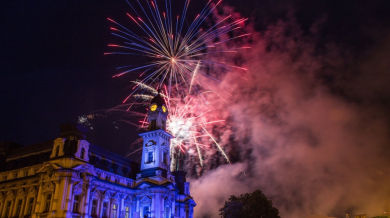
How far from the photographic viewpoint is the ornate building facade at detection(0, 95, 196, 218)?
1624 inches

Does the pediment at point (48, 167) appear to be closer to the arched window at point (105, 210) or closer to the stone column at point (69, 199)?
the stone column at point (69, 199)

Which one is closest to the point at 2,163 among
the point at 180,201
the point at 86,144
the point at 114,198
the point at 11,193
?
the point at 11,193

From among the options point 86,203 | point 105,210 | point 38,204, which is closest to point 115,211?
point 105,210

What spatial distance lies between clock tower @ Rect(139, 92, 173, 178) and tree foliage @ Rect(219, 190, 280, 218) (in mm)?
13855

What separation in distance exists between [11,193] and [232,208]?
3704cm

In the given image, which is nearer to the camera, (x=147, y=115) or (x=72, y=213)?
(x=72, y=213)

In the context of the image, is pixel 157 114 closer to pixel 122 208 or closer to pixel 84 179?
pixel 122 208

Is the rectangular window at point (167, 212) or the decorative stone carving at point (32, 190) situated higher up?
the decorative stone carving at point (32, 190)

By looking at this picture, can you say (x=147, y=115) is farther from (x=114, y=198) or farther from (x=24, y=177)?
(x=24, y=177)

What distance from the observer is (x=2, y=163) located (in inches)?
1982

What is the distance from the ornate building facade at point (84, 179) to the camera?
135 feet

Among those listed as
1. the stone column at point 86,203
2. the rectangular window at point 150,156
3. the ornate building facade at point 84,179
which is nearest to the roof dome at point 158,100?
the ornate building facade at point 84,179

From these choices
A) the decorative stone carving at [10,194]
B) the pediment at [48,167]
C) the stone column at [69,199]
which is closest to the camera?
the stone column at [69,199]

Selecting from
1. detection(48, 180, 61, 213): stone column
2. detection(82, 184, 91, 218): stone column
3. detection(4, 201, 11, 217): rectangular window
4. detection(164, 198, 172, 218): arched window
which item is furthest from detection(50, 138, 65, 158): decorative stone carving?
detection(164, 198, 172, 218): arched window
